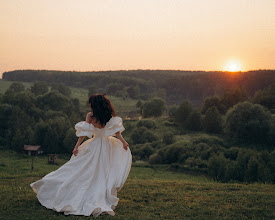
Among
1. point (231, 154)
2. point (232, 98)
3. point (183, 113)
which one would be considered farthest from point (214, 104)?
point (231, 154)

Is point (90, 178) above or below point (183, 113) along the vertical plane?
above

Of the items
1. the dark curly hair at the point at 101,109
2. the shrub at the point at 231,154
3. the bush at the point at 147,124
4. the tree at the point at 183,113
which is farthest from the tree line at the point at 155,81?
the dark curly hair at the point at 101,109

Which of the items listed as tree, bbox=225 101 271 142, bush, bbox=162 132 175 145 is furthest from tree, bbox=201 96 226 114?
bush, bbox=162 132 175 145

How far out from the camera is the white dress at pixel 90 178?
21.3 ft

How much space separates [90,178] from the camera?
689 centimetres

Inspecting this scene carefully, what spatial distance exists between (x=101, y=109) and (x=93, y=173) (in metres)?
1.41

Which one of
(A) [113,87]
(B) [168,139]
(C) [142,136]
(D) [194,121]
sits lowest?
(C) [142,136]

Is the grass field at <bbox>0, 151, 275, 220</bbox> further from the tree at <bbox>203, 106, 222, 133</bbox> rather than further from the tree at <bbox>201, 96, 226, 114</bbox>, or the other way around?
the tree at <bbox>201, 96, 226, 114</bbox>

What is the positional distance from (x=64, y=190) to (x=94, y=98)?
6.79ft

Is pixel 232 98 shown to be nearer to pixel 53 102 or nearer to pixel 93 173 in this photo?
pixel 53 102

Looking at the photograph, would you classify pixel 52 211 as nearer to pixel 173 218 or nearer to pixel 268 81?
pixel 173 218

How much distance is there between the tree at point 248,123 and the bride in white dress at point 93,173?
197 ft

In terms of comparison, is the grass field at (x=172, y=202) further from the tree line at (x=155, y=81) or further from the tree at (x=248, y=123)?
the tree line at (x=155, y=81)

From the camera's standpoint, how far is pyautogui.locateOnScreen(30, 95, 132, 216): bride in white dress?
654 cm
